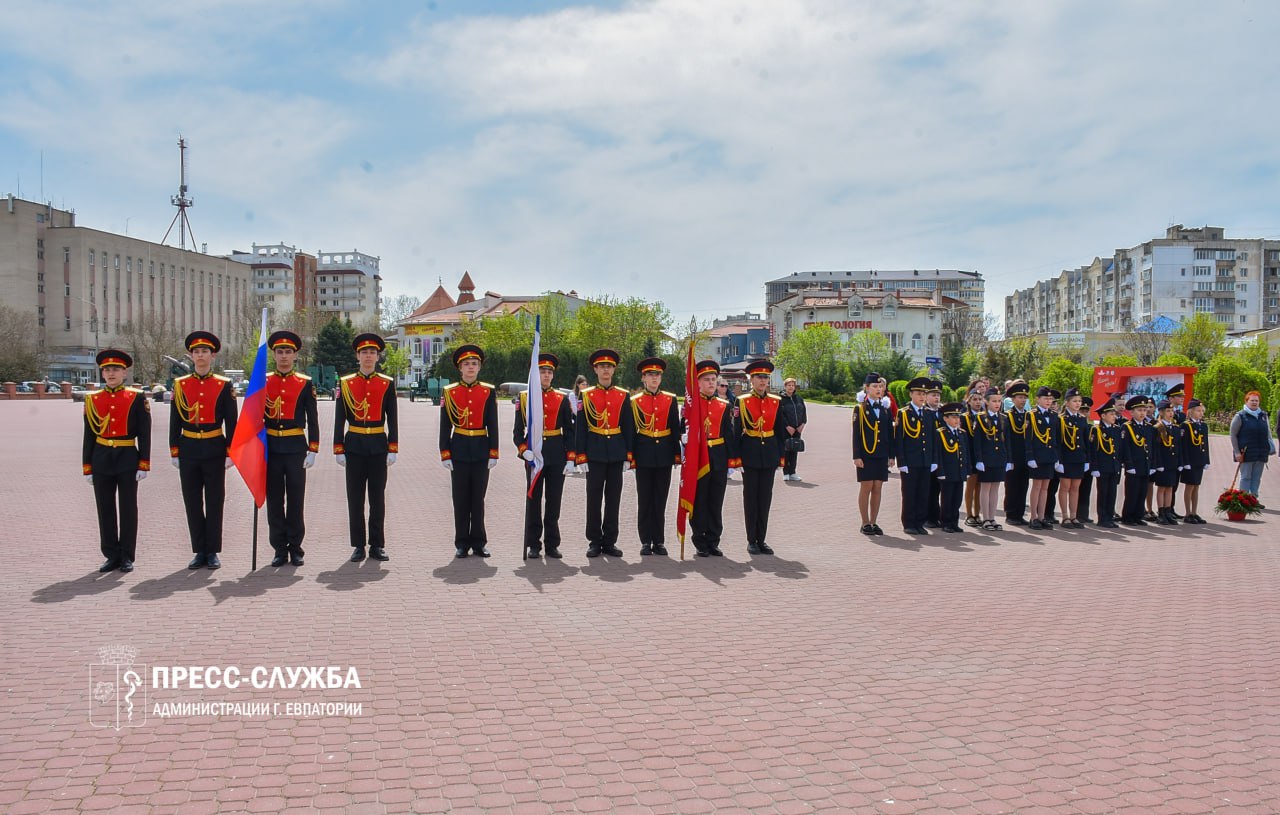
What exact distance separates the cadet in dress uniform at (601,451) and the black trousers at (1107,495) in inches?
259

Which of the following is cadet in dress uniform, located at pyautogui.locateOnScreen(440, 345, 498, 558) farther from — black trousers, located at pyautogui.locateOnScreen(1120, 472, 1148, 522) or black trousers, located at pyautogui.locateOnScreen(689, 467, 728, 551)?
black trousers, located at pyautogui.locateOnScreen(1120, 472, 1148, 522)

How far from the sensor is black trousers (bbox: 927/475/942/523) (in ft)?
38.0

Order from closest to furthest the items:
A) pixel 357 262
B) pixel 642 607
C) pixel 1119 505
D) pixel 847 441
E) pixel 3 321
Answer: pixel 642 607
pixel 1119 505
pixel 847 441
pixel 3 321
pixel 357 262

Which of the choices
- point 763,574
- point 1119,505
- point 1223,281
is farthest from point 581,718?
point 1223,281

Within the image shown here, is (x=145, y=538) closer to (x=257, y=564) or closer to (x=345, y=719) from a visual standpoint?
(x=257, y=564)

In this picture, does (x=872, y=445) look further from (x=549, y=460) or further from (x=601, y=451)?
(x=549, y=460)

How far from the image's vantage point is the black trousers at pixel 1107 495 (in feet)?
39.4

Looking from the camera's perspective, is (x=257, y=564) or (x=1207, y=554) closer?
(x=257, y=564)

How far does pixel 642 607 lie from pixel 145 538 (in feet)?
19.2

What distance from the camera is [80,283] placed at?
88.9m

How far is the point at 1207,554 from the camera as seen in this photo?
994 centimetres

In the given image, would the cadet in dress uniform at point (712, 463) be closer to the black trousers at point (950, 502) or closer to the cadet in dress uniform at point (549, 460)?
the cadet in dress uniform at point (549, 460)

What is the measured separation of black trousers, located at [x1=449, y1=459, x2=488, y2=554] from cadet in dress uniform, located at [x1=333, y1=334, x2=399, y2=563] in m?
0.67

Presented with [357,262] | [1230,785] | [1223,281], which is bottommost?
[1230,785]
